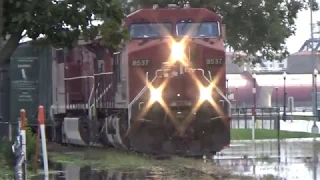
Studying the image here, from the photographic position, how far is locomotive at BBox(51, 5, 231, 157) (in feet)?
65.8

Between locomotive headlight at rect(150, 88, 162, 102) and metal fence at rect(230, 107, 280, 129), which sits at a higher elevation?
locomotive headlight at rect(150, 88, 162, 102)

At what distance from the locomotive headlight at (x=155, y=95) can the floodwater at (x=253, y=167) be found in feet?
6.95

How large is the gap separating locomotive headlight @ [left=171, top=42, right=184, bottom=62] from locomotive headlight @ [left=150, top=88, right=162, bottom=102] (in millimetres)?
1007

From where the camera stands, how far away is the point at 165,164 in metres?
18.5

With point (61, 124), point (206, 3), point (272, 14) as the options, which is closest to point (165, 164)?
point (61, 124)

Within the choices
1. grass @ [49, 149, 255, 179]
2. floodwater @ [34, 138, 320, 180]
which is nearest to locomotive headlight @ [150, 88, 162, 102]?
grass @ [49, 149, 255, 179]

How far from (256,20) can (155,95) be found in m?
13.2

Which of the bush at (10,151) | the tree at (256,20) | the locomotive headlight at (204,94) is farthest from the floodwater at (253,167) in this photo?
the tree at (256,20)

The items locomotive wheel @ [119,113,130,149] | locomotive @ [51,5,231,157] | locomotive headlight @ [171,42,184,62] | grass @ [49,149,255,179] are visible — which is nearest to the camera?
grass @ [49,149,255,179]

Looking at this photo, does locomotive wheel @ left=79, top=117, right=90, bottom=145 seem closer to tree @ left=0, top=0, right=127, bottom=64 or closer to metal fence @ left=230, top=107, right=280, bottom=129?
tree @ left=0, top=0, right=127, bottom=64

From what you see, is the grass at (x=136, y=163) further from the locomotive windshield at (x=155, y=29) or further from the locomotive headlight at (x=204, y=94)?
the locomotive windshield at (x=155, y=29)

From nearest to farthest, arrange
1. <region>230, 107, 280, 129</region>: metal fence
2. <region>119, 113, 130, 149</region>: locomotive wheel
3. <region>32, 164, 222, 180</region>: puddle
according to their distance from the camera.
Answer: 1. <region>32, 164, 222, 180</region>: puddle
2. <region>119, 113, 130, 149</region>: locomotive wheel
3. <region>230, 107, 280, 129</region>: metal fence

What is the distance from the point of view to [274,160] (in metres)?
20.4

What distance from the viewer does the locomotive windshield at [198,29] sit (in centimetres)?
2089
